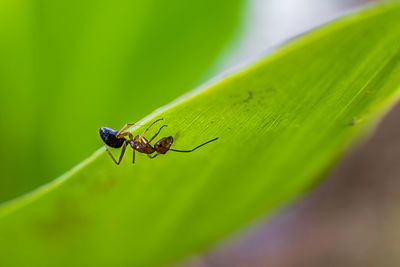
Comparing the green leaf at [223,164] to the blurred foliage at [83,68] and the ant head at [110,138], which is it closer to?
the ant head at [110,138]

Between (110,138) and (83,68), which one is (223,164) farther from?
(83,68)

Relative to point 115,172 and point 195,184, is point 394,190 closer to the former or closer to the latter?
point 195,184

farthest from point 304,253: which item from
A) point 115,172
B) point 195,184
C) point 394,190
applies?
point 115,172

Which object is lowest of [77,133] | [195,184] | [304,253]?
[304,253]

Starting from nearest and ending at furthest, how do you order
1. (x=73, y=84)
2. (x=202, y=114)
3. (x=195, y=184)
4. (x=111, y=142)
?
(x=202, y=114), (x=195, y=184), (x=111, y=142), (x=73, y=84)

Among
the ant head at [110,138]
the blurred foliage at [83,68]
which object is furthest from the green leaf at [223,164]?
the blurred foliage at [83,68]

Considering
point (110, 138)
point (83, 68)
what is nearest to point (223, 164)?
point (110, 138)
